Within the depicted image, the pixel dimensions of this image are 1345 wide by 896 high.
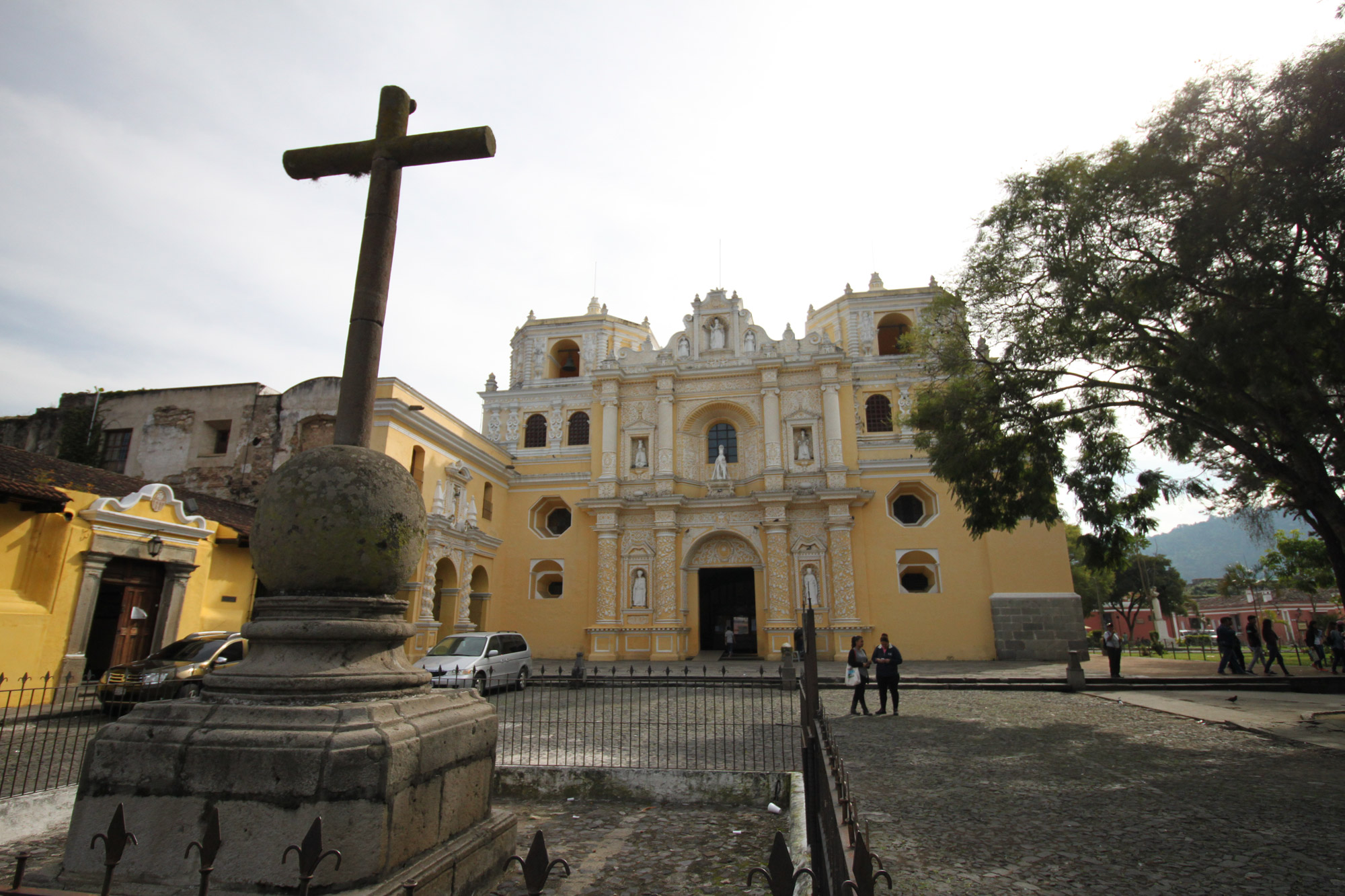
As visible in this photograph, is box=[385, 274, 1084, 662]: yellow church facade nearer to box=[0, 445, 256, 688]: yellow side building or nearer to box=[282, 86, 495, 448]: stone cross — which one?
box=[0, 445, 256, 688]: yellow side building

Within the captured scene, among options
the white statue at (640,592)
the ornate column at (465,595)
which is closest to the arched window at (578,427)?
the white statue at (640,592)

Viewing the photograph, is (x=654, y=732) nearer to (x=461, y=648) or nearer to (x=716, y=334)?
(x=461, y=648)

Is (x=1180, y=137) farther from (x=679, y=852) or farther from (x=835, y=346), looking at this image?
(x=835, y=346)

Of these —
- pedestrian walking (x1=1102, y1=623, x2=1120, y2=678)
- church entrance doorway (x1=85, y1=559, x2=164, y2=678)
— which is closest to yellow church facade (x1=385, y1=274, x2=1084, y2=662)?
pedestrian walking (x1=1102, y1=623, x2=1120, y2=678)

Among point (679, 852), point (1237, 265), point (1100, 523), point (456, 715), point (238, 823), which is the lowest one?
point (679, 852)

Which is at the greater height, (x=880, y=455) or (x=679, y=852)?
(x=880, y=455)

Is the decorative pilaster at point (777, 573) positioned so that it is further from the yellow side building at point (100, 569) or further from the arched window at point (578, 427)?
the yellow side building at point (100, 569)

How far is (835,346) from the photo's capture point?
23.1 metres

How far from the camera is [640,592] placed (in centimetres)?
2197

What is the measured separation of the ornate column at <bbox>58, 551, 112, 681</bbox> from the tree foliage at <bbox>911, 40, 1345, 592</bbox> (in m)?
14.3

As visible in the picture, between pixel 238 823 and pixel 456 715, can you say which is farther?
pixel 456 715

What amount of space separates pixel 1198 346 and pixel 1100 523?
3.76 m

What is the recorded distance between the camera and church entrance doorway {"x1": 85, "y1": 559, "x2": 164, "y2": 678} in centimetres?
1312

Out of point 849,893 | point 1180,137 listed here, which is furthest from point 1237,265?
point 849,893
